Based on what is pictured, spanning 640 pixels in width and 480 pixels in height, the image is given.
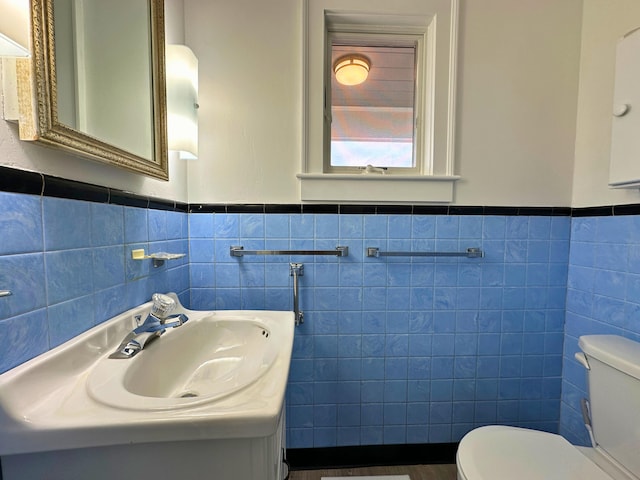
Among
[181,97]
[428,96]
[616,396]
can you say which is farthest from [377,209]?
[616,396]

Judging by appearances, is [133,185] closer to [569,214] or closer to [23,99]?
[23,99]

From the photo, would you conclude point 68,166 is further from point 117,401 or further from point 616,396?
point 616,396

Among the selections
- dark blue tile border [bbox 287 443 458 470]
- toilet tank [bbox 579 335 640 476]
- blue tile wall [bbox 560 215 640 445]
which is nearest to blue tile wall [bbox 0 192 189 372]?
dark blue tile border [bbox 287 443 458 470]

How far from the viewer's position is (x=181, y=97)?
1.14m

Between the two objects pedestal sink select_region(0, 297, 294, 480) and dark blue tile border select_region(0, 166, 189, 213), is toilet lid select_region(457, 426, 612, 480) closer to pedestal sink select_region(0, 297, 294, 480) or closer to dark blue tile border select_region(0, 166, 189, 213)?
pedestal sink select_region(0, 297, 294, 480)

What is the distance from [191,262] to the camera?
4.45 feet

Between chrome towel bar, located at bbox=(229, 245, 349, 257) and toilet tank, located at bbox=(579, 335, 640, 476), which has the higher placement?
chrome towel bar, located at bbox=(229, 245, 349, 257)

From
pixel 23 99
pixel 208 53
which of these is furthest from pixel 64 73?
pixel 208 53

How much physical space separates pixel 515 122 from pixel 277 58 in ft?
3.74

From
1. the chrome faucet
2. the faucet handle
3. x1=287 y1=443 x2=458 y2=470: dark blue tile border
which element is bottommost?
x1=287 y1=443 x2=458 y2=470: dark blue tile border

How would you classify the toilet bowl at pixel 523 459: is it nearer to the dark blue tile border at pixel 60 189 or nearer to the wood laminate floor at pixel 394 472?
the wood laminate floor at pixel 394 472

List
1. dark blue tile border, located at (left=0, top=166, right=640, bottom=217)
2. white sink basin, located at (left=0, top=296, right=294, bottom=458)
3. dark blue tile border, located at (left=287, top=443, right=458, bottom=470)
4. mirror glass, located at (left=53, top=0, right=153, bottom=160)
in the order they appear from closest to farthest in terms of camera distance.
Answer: white sink basin, located at (left=0, top=296, right=294, bottom=458) → mirror glass, located at (left=53, top=0, right=153, bottom=160) → dark blue tile border, located at (left=0, top=166, right=640, bottom=217) → dark blue tile border, located at (left=287, top=443, right=458, bottom=470)

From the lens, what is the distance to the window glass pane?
1454 millimetres

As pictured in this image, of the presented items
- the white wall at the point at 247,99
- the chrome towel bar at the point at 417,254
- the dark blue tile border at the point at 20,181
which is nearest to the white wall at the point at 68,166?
the dark blue tile border at the point at 20,181
